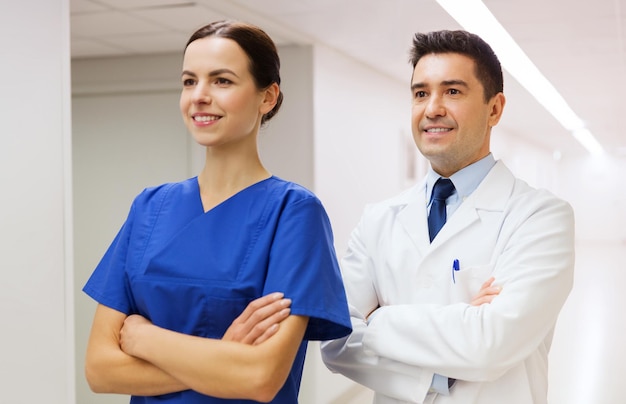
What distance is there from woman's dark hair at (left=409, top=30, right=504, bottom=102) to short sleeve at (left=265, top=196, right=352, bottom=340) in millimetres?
503

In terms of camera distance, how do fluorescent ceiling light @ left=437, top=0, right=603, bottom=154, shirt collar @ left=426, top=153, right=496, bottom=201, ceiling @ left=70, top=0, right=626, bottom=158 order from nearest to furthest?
Result: shirt collar @ left=426, top=153, right=496, bottom=201
ceiling @ left=70, top=0, right=626, bottom=158
fluorescent ceiling light @ left=437, top=0, right=603, bottom=154

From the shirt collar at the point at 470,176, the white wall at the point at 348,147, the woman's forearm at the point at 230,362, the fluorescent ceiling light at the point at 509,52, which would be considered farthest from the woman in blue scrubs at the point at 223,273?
the white wall at the point at 348,147

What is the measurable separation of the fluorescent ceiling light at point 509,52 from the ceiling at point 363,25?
69 millimetres

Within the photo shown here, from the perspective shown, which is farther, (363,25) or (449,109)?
(363,25)

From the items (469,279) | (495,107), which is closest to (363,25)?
(495,107)

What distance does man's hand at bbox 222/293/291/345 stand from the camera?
4.41 feet

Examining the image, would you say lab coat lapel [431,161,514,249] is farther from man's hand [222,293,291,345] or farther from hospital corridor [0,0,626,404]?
hospital corridor [0,0,626,404]

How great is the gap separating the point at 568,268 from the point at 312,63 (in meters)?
3.14

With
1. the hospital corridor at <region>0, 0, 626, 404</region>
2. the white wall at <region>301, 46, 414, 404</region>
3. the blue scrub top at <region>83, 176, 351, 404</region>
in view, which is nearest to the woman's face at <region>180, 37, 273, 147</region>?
the blue scrub top at <region>83, 176, 351, 404</region>

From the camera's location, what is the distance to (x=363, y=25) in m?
4.15

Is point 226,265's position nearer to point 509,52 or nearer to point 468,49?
point 468,49

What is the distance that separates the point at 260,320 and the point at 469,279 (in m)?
0.54

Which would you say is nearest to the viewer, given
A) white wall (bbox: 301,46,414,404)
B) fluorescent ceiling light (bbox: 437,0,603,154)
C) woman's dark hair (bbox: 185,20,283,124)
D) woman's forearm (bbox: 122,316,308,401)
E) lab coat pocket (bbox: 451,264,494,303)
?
woman's forearm (bbox: 122,316,308,401)

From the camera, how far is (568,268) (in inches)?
63.4
